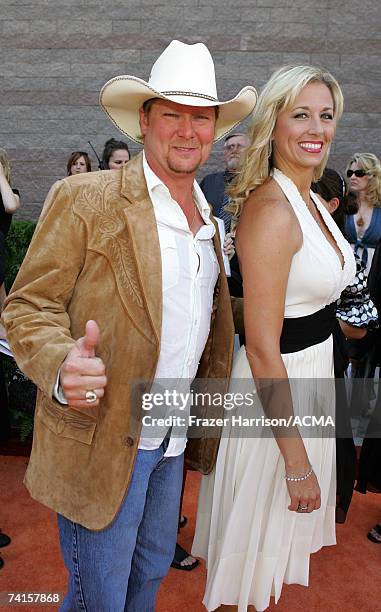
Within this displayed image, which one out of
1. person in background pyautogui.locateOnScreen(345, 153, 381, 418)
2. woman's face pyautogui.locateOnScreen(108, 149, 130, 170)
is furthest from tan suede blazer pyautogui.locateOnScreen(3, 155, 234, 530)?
person in background pyautogui.locateOnScreen(345, 153, 381, 418)

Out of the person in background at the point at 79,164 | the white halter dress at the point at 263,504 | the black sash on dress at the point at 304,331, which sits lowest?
the white halter dress at the point at 263,504

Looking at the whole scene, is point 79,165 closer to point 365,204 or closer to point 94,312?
point 365,204

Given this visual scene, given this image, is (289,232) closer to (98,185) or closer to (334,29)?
(98,185)

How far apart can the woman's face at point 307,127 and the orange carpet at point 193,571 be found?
1817 mm

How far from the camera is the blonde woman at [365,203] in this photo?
5043mm

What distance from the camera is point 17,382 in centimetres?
336

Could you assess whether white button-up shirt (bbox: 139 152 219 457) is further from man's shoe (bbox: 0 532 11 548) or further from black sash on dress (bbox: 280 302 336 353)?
man's shoe (bbox: 0 532 11 548)

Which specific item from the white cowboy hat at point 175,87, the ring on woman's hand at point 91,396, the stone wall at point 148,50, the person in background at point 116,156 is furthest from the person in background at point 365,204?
the ring on woman's hand at point 91,396

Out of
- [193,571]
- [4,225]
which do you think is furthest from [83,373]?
[4,225]

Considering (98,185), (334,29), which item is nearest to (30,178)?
(334,29)

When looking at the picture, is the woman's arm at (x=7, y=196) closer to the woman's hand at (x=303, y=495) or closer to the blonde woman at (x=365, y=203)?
the blonde woman at (x=365, y=203)

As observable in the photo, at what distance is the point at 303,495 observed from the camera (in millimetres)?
1734

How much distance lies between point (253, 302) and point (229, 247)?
56cm

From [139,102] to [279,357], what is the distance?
0.83 meters
